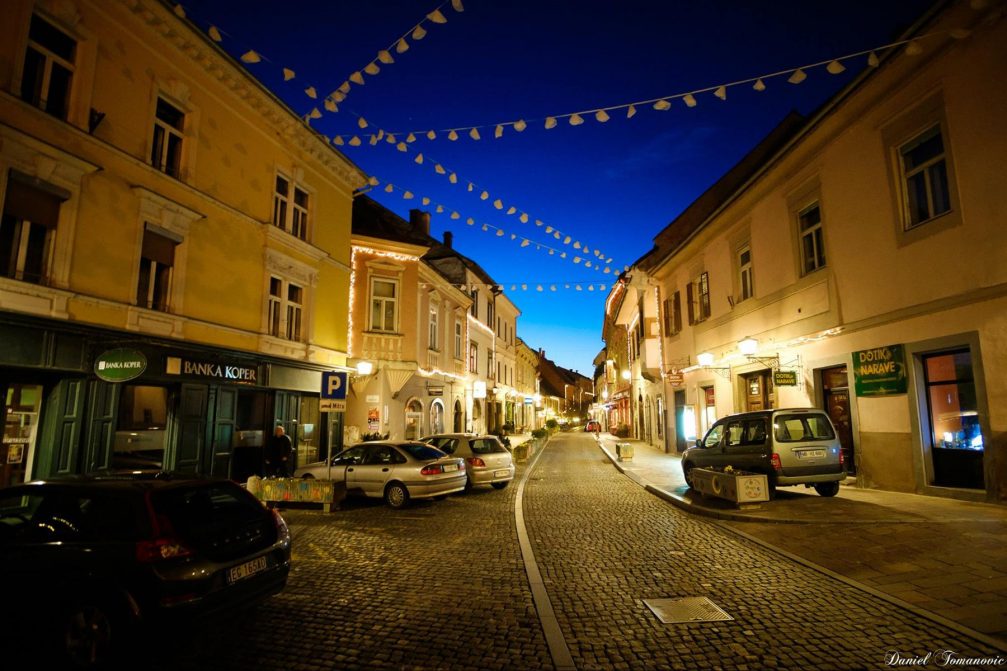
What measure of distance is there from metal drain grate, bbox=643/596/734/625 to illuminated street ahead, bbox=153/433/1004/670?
0.33 ft

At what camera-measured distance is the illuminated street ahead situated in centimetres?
405

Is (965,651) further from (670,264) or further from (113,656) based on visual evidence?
(670,264)

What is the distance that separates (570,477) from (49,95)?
50.6ft

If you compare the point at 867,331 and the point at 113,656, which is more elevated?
the point at 867,331

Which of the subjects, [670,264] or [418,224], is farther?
[418,224]

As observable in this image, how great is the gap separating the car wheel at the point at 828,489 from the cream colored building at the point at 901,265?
1329 millimetres

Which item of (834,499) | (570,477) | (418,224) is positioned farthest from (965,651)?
(418,224)

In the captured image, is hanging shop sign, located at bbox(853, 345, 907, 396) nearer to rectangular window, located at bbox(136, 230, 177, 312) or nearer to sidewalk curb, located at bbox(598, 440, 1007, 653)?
sidewalk curb, located at bbox(598, 440, 1007, 653)

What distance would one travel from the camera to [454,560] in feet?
22.7

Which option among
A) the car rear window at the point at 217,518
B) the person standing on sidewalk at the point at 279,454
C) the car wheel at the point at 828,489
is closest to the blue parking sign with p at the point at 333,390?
the person standing on sidewalk at the point at 279,454

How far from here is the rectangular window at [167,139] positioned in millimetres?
11711

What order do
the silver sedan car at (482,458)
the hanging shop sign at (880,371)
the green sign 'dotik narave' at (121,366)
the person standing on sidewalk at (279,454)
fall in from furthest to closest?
the silver sedan car at (482,458), the person standing on sidewalk at (279,454), the hanging shop sign at (880,371), the green sign 'dotik narave' at (121,366)

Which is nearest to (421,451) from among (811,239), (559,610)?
(559,610)

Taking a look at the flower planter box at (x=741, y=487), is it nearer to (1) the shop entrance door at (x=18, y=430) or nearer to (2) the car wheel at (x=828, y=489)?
(2) the car wheel at (x=828, y=489)
